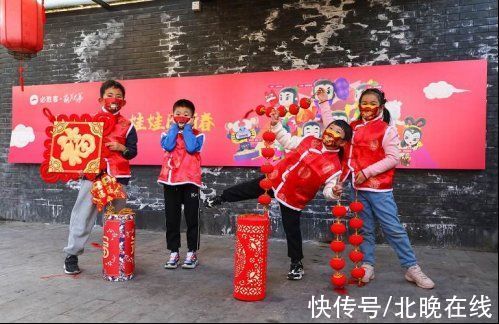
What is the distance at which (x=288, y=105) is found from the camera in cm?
512

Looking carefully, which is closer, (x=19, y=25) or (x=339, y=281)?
(x=339, y=281)

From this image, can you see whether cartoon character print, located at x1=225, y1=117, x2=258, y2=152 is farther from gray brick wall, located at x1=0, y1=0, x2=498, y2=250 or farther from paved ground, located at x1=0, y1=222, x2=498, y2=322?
paved ground, located at x1=0, y1=222, x2=498, y2=322

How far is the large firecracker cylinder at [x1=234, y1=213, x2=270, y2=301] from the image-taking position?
292 centimetres

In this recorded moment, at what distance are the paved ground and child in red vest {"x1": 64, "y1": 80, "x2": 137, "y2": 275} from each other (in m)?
0.24

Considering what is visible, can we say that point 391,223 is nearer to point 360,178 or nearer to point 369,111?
point 360,178

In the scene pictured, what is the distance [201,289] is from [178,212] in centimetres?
90

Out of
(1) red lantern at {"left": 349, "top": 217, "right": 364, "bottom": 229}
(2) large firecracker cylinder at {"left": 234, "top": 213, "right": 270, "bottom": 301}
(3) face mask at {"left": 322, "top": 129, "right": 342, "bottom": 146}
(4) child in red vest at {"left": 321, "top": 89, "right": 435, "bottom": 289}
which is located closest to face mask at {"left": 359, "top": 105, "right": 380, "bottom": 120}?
(4) child in red vest at {"left": 321, "top": 89, "right": 435, "bottom": 289}

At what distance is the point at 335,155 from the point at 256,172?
2101 millimetres

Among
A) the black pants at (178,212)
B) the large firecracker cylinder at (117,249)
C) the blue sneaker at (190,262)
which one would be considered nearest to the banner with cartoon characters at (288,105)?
the black pants at (178,212)

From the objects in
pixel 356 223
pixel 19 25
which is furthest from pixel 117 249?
pixel 19 25

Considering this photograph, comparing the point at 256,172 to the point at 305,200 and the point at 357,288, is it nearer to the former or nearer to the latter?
the point at 305,200

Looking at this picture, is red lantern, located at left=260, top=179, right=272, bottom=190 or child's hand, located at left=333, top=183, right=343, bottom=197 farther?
red lantern, located at left=260, top=179, right=272, bottom=190

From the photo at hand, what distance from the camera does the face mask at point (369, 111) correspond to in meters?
3.34

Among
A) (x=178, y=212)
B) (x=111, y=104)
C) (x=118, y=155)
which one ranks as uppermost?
(x=111, y=104)
